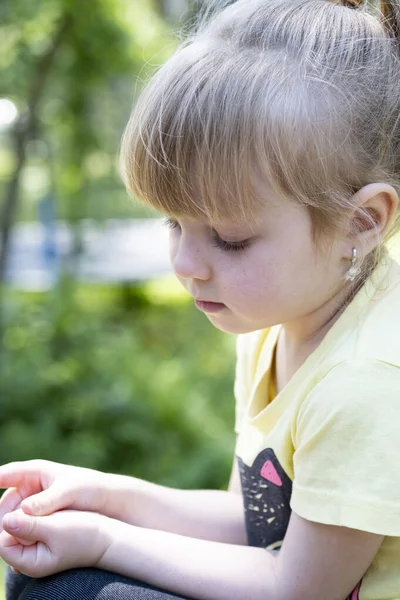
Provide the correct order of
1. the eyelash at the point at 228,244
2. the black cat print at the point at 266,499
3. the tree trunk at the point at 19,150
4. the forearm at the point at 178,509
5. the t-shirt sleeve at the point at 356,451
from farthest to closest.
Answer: the tree trunk at the point at 19,150, the forearm at the point at 178,509, the black cat print at the point at 266,499, the eyelash at the point at 228,244, the t-shirt sleeve at the point at 356,451

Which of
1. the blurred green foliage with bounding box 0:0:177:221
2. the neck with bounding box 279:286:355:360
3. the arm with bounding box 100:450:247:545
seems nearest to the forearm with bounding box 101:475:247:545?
the arm with bounding box 100:450:247:545

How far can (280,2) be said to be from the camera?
1245 millimetres

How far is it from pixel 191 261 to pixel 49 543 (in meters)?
0.45

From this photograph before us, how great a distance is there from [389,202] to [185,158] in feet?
0.97

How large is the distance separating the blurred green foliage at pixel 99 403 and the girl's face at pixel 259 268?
1.78 meters

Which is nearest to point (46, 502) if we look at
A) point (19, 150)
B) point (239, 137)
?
point (239, 137)

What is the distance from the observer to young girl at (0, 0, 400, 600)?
1098 mm

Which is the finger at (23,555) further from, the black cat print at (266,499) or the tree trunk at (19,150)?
the tree trunk at (19,150)

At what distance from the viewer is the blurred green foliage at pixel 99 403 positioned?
2.96 m

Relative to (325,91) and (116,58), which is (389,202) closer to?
(325,91)

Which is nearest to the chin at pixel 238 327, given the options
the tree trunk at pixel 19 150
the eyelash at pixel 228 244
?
the eyelash at pixel 228 244

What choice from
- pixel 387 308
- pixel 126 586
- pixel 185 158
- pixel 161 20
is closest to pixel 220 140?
pixel 185 158

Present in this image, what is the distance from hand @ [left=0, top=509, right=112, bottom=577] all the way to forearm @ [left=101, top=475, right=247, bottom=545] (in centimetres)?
15

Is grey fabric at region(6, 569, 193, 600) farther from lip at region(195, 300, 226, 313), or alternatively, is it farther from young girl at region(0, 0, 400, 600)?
lip at region(195, 300, 226, 313)
